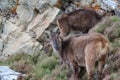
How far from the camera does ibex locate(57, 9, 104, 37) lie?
1509 cm

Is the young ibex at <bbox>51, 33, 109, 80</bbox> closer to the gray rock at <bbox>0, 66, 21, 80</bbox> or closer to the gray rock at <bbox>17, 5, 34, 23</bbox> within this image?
the gray rock at <bbox>0, 66, 21, 80</bbox>

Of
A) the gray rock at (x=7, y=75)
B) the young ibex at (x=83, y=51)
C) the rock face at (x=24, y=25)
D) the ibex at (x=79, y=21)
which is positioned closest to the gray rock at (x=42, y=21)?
the rock face at (x=24, y=25)

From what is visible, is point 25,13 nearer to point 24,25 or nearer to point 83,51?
point 24,25

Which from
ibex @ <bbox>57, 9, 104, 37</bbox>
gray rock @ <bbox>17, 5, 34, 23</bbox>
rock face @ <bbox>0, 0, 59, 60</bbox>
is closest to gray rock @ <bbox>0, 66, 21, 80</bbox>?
ibex @ <bbox>57, 9, 104, 37</bbox>

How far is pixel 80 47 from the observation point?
10.1 m

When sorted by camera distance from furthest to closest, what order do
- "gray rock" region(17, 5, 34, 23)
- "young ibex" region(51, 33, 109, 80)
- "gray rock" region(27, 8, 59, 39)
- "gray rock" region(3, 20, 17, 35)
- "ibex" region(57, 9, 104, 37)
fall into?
"gray rock" region(3, 20, 17, 35), "gray rock" region(17, 5, 34, 23), "gray rock" region(27, 8, 59, 39), "ibex" region(57, 9, 104, 37), "young ibex" region(51, 33, 109, 80)

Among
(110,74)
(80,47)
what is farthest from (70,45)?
(110,74)

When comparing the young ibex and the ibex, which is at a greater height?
the young ibex

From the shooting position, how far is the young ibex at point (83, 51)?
30.9 feet

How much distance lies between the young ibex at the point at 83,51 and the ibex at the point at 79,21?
4183 mm

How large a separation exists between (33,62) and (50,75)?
4850 millimetres

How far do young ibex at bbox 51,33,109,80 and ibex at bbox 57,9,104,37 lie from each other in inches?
165

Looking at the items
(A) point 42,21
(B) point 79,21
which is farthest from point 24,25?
(B) point 79,21

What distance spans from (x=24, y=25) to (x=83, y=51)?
955cm
